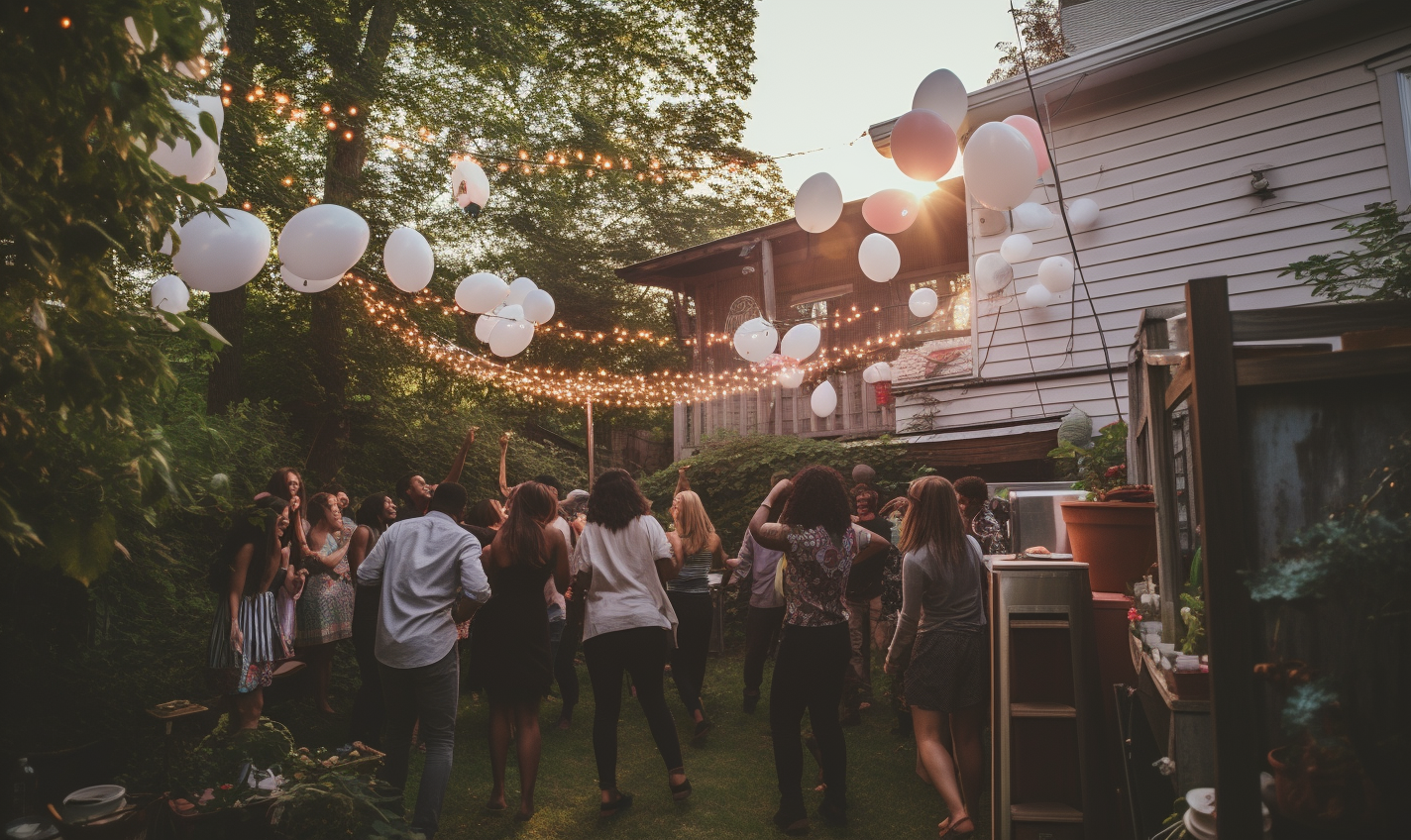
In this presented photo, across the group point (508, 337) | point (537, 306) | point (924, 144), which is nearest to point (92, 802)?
point (924, 144)

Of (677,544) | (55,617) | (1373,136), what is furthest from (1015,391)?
(55,617)

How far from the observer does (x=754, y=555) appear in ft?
19.7

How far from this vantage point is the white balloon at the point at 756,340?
31.3ft

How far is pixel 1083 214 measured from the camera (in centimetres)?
768

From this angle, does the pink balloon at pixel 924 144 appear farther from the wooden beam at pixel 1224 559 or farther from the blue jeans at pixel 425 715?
the blue jeans at pixel 425 715

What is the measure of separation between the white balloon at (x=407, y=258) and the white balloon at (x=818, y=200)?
10.2 feet

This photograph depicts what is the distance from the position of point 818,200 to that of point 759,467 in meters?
3.73

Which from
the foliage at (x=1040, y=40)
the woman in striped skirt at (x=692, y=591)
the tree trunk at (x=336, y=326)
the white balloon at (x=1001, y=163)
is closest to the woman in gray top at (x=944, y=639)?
the woman in striped skirt at (x=692, y=591)

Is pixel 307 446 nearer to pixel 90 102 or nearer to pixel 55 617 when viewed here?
pixel 55 617

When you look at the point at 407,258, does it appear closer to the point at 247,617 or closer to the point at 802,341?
the point at 247,617

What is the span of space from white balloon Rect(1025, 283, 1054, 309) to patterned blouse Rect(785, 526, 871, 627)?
190 inches

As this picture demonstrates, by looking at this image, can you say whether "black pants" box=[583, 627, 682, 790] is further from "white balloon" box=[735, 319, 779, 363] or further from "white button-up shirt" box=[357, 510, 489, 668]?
"white balloon" box=[735, 319, 779, 363]

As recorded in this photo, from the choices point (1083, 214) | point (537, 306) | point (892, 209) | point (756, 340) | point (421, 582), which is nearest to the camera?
point (421, 582)

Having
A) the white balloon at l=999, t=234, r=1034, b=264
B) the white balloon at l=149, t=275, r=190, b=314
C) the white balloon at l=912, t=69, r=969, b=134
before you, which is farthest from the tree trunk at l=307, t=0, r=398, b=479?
the white balloon at l=999, t=234, r=1034, b=264
